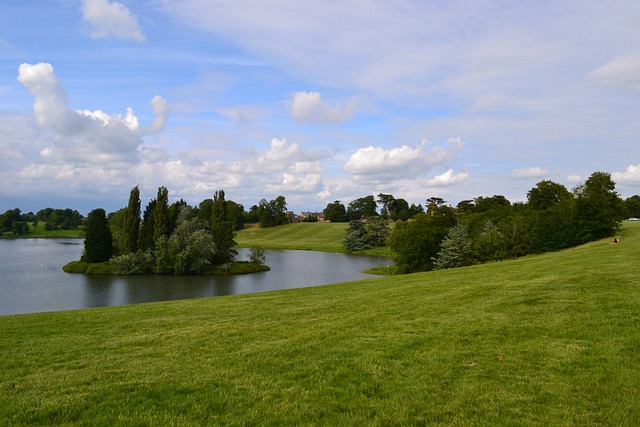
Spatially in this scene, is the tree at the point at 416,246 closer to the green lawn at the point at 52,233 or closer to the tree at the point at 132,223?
the tree at the point at 132,223

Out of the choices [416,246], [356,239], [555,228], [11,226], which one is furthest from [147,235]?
[11,226]

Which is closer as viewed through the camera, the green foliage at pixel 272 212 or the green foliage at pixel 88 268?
the green foliage at pixel 88 268

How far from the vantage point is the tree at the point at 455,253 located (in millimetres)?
50094

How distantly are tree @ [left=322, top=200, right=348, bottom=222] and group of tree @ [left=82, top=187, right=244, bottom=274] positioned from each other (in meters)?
94.5

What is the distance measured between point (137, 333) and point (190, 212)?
198 ft

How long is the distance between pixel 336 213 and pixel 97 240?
351ft

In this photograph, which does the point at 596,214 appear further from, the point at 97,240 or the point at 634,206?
the point at 634,206

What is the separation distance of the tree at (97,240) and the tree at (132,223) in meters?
3.54

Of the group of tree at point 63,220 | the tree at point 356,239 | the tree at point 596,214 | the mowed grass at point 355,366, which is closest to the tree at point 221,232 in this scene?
the tree at point 356,239

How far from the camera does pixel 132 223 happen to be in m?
64.0

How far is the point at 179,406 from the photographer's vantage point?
242 inches

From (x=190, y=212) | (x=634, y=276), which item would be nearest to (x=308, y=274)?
(x=190, y=212)

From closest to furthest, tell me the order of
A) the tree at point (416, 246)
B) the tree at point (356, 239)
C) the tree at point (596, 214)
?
the tree at point (596, 214) < the tree at point (416, 246) < the tree at point (356, 239)

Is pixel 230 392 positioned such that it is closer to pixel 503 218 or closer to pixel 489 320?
pixel 489 320
